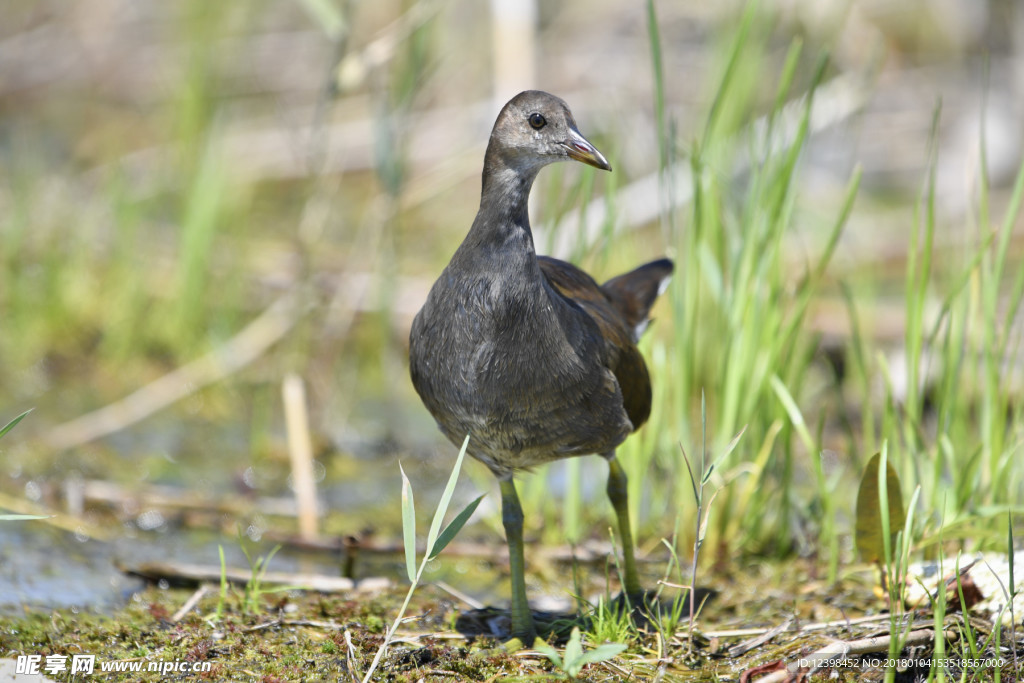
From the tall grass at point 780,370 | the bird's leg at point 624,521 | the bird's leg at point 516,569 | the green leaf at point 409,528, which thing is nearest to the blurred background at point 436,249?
the tall grass at point 780,370

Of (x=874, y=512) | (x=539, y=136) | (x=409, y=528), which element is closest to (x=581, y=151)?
(x=539, y=136)

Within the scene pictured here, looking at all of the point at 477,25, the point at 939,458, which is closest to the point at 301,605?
the point at 939,458

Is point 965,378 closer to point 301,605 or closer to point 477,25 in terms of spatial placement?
point 301,605

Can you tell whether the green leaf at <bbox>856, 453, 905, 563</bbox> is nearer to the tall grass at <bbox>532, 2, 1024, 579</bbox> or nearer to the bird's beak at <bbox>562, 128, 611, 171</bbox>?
the tall grass at <bbox>532, 2, 1024, 579</bbox>

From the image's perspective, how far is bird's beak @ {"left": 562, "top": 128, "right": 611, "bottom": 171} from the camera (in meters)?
2.57

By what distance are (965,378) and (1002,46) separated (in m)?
5.29

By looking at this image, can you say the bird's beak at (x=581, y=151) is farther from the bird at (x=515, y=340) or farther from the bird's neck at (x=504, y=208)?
the bird's neck at (x=504, y=208)

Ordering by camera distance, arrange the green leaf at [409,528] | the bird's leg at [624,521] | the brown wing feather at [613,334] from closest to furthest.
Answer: the green leaf at [409,528] → the brown wing feather at [613,334] → the bird's leg at [624,521]

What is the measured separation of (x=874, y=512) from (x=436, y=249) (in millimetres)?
4060

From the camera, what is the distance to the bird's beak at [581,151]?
2572 millimetres

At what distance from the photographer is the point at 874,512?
2947mm

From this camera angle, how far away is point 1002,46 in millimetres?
8484

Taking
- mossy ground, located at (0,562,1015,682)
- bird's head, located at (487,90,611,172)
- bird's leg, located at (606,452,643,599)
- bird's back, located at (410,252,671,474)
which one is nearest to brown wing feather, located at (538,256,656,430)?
bird's back, located at (410,252,671,474)

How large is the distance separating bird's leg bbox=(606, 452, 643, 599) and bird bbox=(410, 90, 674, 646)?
32 centimetres
